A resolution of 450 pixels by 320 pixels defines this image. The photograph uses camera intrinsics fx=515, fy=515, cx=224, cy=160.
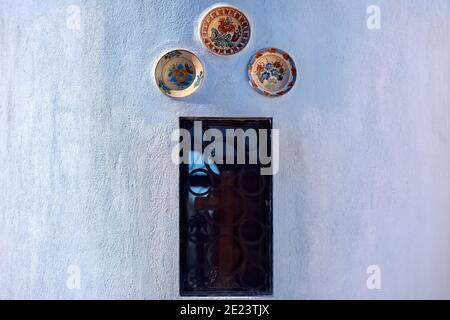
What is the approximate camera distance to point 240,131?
336 centimetres

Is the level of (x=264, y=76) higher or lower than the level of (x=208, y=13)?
lower

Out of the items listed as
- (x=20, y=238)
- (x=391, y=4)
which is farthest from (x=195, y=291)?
(x=391, y=4)

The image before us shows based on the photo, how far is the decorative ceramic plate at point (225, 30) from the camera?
3.29 metres

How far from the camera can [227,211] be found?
3354 millimetres

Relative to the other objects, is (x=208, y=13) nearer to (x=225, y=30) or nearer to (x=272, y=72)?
Result: (x=225, y=30)

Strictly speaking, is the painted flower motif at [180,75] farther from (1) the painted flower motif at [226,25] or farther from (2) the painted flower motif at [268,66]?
(2) the painted flower motif at [268,66]

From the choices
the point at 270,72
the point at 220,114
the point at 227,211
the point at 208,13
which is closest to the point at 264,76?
the point at 270,72

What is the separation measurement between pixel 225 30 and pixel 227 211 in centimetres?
117

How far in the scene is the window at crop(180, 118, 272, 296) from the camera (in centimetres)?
333

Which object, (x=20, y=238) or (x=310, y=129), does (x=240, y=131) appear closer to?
(x=310, y=129)

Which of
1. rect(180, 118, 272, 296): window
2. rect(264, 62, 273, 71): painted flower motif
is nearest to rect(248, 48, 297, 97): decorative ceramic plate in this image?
rect(264, 62, 273, 71): painted flower motif

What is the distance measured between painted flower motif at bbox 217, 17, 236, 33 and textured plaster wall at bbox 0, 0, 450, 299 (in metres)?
0.12

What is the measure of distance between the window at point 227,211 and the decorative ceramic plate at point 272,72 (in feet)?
0.71

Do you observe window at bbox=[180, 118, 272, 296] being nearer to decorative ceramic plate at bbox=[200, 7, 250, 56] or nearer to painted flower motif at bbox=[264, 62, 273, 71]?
painted flower motif at bbox=[264, 62, 273, 71]
